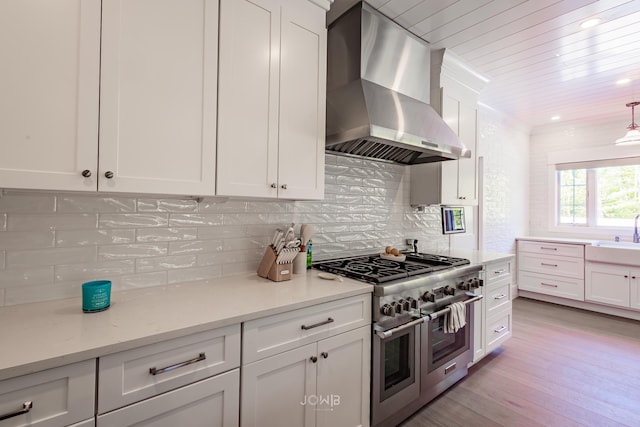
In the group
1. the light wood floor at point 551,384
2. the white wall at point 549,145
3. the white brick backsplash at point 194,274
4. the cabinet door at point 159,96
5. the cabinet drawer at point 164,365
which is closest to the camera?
the cabinet drawer at point 164,365

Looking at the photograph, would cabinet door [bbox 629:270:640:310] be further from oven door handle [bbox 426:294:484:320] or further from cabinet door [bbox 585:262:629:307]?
oven door handle [bbox 426:294:484:320]

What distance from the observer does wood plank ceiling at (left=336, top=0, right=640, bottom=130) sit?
1.97m

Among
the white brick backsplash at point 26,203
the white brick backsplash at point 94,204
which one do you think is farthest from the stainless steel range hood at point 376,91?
the white brick backsplash at point 26,203

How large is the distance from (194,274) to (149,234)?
33cm

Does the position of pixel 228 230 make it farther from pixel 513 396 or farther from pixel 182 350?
pixel 513 396

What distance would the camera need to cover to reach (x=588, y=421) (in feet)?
6.42

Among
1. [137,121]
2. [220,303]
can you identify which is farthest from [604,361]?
[137,121]

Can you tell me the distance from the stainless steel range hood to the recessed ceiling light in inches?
43.2

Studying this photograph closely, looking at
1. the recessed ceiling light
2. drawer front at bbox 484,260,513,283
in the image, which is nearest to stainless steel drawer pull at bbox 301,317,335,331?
drawer front at bbox 484,260,513,283

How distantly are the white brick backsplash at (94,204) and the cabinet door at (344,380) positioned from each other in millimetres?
1189

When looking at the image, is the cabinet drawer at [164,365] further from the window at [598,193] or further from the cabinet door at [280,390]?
the window at [598,193]

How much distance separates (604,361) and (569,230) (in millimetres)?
2587

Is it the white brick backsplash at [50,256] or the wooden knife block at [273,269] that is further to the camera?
the wooden knife block at [273,269]

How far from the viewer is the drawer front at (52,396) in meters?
0.79
